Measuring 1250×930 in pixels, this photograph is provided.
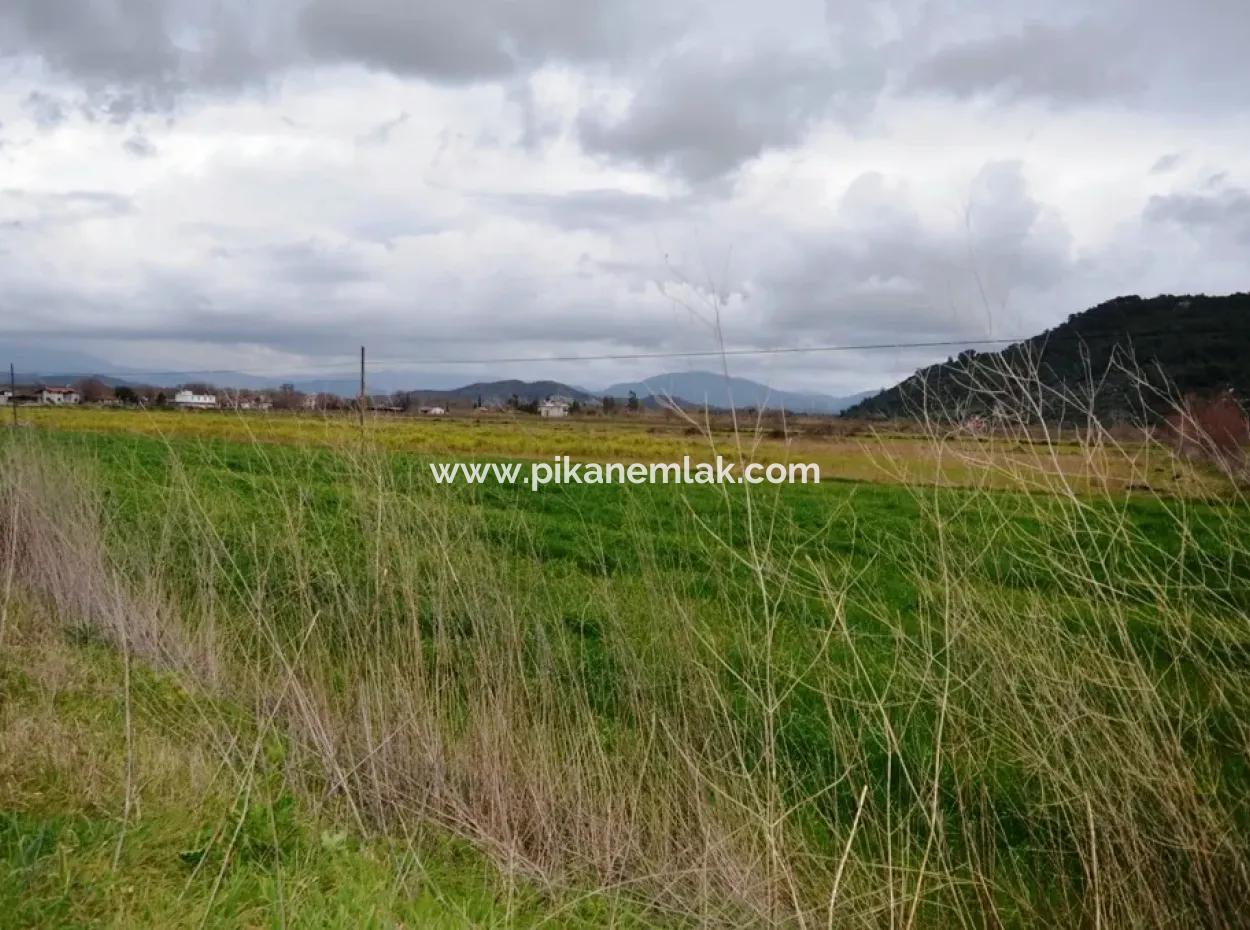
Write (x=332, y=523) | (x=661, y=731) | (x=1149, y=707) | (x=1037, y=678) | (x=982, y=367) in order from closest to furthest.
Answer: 1. (x=1149, y=707)
2. (x=1037, y=678)
3. (x=982, y=367)
4. (x=661, y=731)
5. (x=332, y=523)

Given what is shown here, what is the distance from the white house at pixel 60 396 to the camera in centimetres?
2741

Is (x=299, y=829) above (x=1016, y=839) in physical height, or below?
above

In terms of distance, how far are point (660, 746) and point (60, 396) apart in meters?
31.0

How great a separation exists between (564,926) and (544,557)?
17.1 feet

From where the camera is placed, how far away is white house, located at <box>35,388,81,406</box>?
2741 cm

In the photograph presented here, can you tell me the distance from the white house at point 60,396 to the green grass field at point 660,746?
25376mm

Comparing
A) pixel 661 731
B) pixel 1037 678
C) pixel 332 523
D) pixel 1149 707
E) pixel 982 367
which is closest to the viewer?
pixel 1149 707

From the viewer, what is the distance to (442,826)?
3723mm

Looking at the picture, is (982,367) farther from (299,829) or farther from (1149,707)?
(299,829)

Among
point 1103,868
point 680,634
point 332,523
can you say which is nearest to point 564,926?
point 680,634

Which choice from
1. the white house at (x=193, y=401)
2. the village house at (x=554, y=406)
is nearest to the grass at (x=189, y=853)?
the village house at (x=554, y=406)

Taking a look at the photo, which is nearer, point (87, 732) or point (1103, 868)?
point (1103, 868)

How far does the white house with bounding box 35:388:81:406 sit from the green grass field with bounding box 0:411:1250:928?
25.4 meters

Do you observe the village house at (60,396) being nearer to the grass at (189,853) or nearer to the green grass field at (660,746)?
the green grass field at (660,746)
